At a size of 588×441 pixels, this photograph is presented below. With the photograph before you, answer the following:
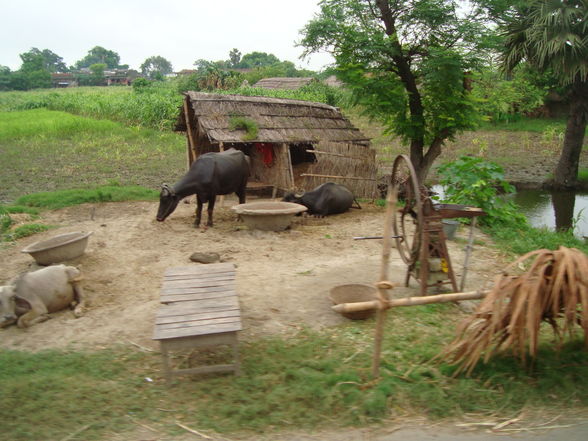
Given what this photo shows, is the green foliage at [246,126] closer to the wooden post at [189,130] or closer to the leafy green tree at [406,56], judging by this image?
the wooden post at [189,130]

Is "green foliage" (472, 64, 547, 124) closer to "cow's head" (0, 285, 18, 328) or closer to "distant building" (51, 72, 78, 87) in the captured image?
"cow's head" (0, 285, 18, 328)

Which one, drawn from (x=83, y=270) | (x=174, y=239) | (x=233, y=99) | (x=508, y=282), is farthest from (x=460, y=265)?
(x=233, y=99)

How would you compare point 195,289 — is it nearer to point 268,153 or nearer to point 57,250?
point 57,250

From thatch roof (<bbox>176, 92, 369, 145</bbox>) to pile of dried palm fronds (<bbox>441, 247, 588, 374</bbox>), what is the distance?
25.2 ft

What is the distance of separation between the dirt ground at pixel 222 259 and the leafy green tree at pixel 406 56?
8.26 feet

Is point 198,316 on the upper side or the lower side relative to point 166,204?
lower

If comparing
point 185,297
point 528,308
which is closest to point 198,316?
point 185,297

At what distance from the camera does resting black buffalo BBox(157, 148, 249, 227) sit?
8.42 m

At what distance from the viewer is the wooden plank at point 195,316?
377 centimetres

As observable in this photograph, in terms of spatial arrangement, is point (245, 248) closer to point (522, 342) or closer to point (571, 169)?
point (522, 342)

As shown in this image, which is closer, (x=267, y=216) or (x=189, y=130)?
(x=267, y=216)

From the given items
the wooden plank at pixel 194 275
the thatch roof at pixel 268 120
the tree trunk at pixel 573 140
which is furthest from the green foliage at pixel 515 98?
the wooden plank at pixel 194 275

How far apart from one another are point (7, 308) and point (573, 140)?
15078 mm

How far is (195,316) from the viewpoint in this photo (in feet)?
12.6
